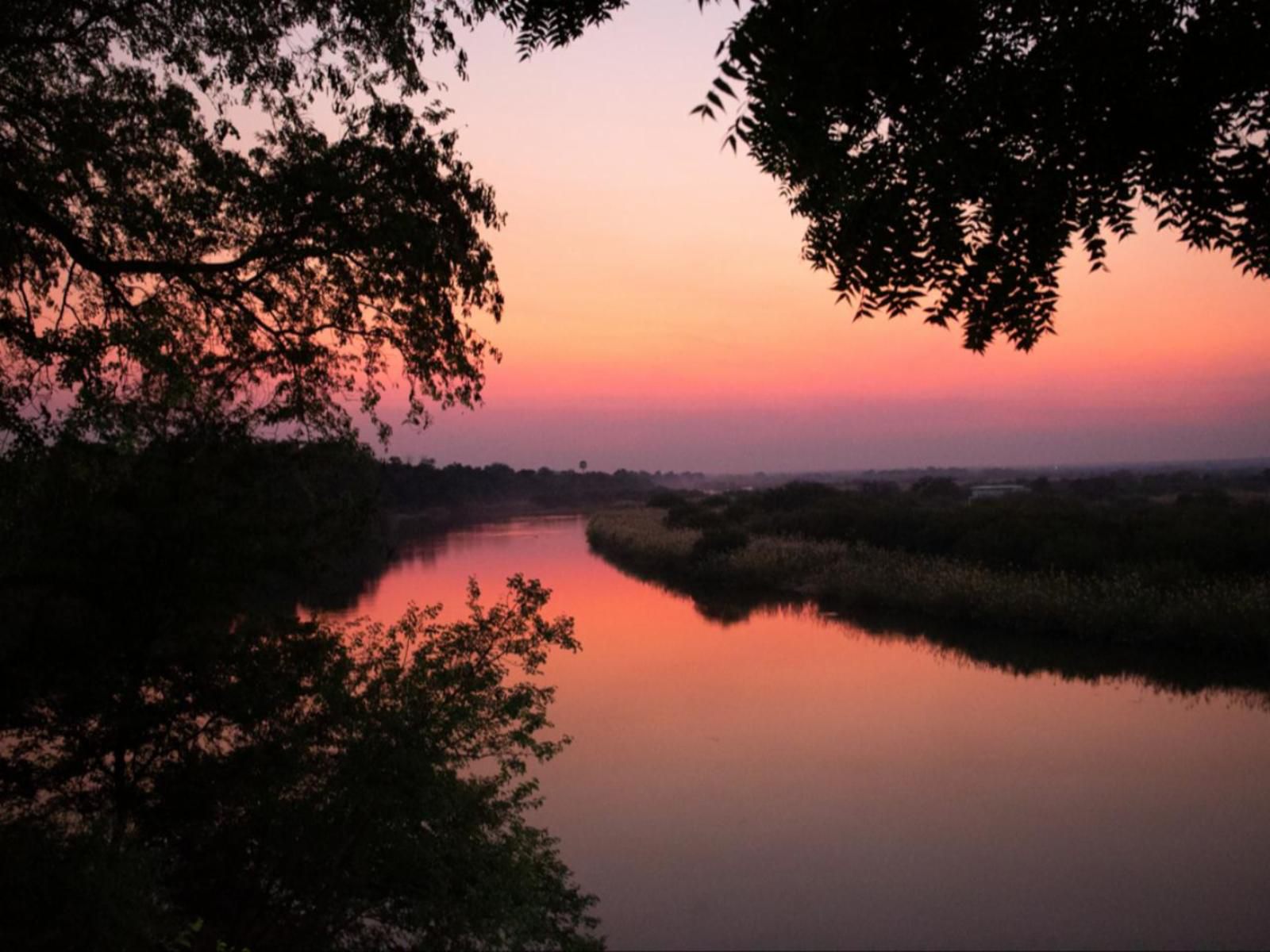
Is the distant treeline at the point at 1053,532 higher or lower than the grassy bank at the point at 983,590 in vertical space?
higher

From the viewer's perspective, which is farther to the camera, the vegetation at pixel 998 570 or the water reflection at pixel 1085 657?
the vegetation at pixel 998 570

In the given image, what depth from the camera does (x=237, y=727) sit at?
7828 millimetres

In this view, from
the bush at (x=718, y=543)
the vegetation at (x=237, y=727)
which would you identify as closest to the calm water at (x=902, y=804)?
the vegetation at (x=237, y=727)

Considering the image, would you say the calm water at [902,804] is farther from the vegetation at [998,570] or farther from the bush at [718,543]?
the bush at [718,543]

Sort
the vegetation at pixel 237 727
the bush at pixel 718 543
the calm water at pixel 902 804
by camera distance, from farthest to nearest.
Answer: the bush at pixel 718 543
the calm water at pixel 902 804
the vegetation at pixel 237 727

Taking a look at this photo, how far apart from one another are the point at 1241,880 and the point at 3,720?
13.8 m

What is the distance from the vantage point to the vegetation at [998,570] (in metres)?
21.2

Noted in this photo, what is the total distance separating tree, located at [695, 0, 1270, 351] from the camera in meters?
2.05

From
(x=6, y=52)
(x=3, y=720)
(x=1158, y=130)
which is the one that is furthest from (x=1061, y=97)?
(x=3, y=720)

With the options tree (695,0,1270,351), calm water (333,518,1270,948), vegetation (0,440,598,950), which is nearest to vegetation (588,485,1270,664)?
calm water (333,518,1270,948)

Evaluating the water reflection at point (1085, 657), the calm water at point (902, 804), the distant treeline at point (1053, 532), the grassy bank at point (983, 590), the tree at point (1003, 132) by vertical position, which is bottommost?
the calm water at point (902, 804)

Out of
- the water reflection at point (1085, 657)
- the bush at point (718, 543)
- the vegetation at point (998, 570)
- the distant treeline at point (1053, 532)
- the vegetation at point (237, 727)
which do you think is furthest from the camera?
the bush at point (718, 543)

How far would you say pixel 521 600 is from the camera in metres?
8.18

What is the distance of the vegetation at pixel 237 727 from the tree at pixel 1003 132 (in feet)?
18.1
